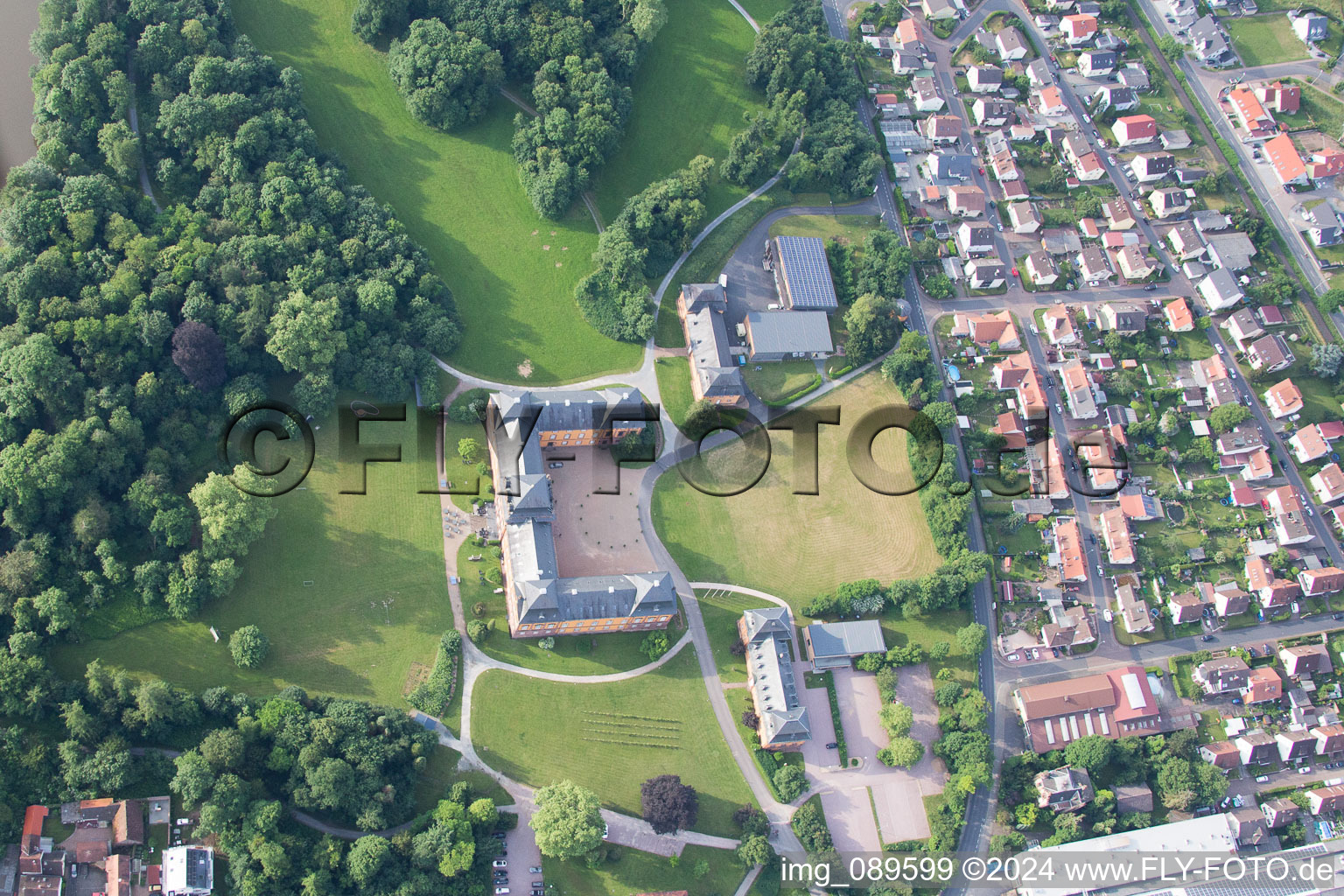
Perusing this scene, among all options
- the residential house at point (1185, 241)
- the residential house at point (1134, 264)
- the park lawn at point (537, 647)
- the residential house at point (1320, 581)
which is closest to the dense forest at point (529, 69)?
the park lawn at point (537, 647)

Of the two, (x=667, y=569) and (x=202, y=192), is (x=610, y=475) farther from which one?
(x=202, y=192)

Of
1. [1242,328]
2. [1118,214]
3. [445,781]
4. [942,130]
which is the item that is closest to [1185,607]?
[1242,328]

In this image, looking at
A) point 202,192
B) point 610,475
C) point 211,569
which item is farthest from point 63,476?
point 610,475

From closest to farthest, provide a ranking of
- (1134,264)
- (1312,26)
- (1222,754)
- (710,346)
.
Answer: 1. (1222,754)
2. (710,346)
3. (1134,264)
4. (1312,26)

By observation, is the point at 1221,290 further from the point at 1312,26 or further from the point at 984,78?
the point at 1312,26

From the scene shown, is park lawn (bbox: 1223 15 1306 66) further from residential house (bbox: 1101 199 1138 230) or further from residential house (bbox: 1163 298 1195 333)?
residential house (bbox: 1163 298 1195 333)

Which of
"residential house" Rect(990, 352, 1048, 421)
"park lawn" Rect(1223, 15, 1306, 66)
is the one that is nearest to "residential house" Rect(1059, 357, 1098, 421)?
"residential house" Rect(990, 352, 1048, 421)

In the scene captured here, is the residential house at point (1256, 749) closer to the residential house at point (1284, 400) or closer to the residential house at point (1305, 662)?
the residential house at point (1305, 662)
